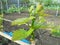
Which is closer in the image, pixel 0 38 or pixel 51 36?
pixel 0 38

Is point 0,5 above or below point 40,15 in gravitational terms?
below

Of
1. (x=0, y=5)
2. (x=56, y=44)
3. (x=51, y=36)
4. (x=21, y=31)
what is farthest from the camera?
(x=0, y=5)

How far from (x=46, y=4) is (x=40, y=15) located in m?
9.64

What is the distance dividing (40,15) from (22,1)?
32.5 ft

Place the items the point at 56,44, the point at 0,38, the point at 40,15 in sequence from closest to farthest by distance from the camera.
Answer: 1. the point at 40,15
2. the point at 0,38
3. the point at 56,44

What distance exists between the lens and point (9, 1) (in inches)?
422

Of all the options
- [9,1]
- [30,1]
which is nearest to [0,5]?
[9,1]

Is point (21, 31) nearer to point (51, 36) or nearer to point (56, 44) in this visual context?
point (56, 44)

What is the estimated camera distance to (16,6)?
1084 centimetres

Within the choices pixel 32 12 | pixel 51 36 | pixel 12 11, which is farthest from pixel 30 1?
pixel 32 12

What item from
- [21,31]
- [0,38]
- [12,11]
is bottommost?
[12,11]

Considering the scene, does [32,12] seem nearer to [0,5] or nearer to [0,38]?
[0,38]

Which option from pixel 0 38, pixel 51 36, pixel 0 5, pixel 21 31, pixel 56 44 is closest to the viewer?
pixel 21 31

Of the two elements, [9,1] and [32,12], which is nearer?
[32,12]
